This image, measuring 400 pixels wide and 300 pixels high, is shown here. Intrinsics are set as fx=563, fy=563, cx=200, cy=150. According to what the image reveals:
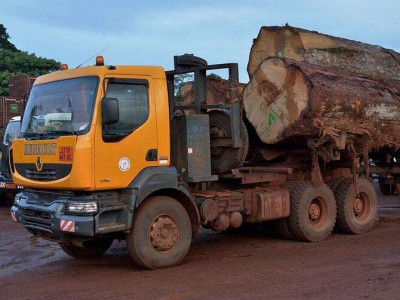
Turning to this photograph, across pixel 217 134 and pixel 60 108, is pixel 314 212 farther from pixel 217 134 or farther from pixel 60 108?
pixel 60 108

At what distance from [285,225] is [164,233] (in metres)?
2.70

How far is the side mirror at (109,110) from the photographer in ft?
21.5

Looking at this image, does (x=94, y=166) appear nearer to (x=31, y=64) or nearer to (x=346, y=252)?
(x=346, y=252)

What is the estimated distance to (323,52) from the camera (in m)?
9.81

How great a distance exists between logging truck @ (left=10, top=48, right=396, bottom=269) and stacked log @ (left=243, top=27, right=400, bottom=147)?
0.09 m

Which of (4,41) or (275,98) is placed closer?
(275,98)

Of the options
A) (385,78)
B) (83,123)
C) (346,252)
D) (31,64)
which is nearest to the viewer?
(83,123)

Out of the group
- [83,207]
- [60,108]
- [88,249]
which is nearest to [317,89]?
[60,108]

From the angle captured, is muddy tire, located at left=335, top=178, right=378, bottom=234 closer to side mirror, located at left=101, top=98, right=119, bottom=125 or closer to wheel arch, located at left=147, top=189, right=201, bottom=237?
wheel arch, located at left=147, top=189, right=201, bottom=237

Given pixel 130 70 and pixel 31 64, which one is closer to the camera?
pixel 130 70

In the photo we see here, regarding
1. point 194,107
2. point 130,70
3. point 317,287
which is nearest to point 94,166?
point 130,70

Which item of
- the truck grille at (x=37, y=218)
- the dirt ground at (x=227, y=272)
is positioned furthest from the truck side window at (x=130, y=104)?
the dirt ground at (x=227, y=272)

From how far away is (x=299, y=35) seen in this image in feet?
32.0

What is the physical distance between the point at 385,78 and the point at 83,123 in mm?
6231
